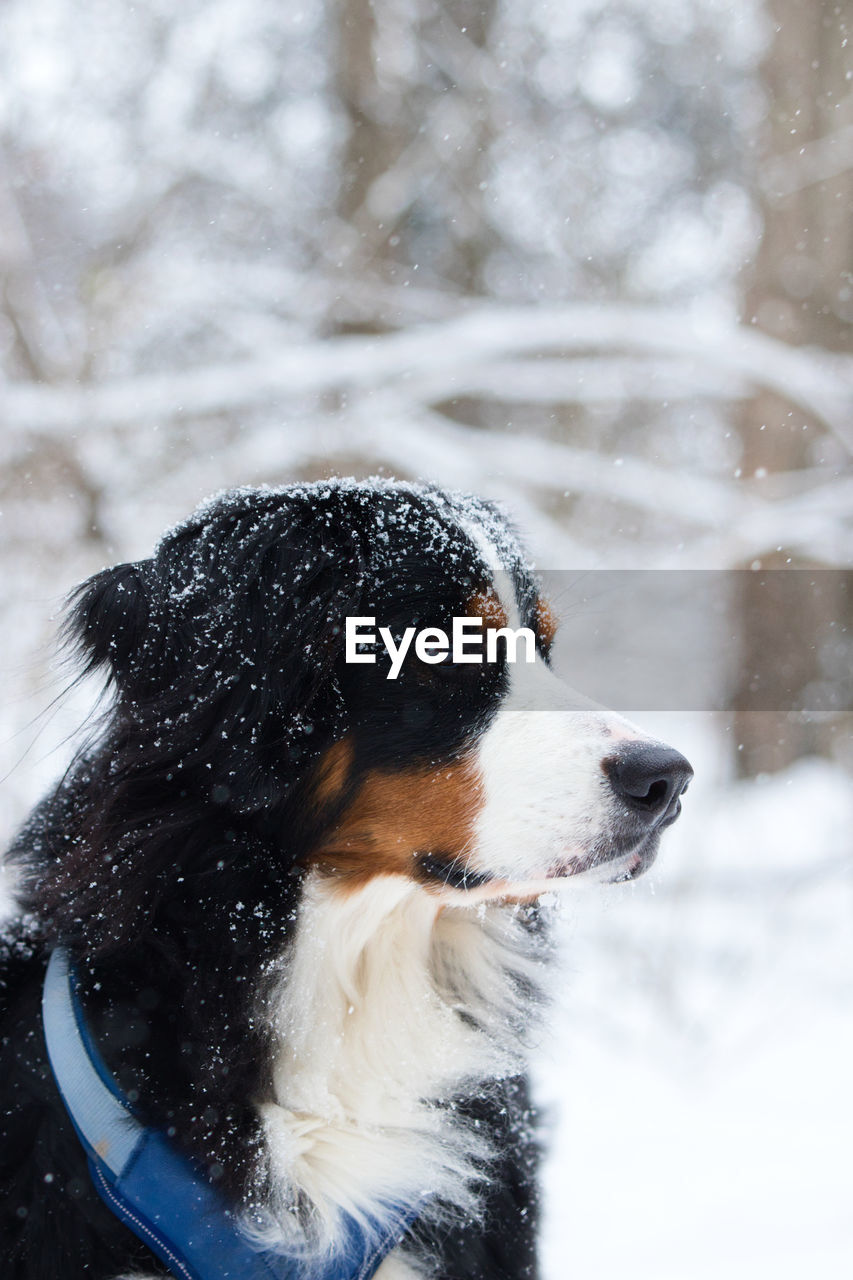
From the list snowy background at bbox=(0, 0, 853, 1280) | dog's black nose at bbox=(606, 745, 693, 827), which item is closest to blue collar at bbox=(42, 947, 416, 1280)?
dog's black nose at bbox=(606, 745, 693, 827)

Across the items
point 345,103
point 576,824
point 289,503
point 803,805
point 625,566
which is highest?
point 345,103

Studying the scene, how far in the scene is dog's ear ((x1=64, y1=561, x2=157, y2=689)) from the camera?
5.40 ft

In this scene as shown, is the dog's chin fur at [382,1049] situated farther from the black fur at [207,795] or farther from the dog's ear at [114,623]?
the dog's ear at [114,623]

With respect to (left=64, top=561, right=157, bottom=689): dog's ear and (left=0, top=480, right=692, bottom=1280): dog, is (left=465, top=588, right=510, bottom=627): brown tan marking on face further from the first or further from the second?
(left=64, top=561, right=157, bottom=689): dog's ear

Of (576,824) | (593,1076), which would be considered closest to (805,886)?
(593,1076)

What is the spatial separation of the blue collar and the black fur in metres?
0.03

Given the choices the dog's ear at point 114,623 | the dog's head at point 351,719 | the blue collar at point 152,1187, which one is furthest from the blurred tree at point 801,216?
the blue collar at point 152,1187

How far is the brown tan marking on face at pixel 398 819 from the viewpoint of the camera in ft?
5.41

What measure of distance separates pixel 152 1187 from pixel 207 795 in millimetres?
619

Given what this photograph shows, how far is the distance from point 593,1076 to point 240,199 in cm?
572

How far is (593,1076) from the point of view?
427 centimetres

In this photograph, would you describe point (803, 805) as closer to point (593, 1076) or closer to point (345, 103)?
point (593, 1076)

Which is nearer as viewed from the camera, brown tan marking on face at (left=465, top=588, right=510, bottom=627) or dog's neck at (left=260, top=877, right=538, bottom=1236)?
dog's neck at (left=260, top=877, right=538, bottom=1236)

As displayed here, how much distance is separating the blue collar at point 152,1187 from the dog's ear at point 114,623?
560mm
